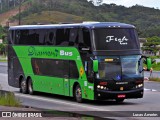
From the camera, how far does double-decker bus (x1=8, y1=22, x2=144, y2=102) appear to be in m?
23.3

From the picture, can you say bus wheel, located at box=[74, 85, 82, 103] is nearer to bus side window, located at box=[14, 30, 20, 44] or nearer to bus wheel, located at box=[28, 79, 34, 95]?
bus wheel, located at box=[28, 79, 34, 95]

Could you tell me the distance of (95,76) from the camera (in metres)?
23.2

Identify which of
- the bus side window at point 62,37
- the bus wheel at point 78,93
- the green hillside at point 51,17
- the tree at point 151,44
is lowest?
the tree at point 151,44

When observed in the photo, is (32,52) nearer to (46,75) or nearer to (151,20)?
(46,75)

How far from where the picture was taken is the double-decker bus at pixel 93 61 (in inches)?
916

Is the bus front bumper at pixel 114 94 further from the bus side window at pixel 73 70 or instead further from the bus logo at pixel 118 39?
the bus logo at pixel 118 39

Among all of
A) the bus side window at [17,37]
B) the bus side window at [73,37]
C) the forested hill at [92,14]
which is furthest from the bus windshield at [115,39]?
the forested hill at [92,14]

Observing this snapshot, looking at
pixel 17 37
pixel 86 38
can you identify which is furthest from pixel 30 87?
pixel 86 38

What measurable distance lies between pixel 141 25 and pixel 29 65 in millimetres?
131476

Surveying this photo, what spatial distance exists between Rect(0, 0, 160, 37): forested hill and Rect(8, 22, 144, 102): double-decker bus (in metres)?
116

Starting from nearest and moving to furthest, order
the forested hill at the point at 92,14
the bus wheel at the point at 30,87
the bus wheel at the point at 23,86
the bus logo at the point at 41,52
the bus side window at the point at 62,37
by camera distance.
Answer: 1. the bus side window at the point at 62,37
2. the bus logo at the point at 41,52
3. the bus wheel at the point at 30,87
4. the bus wheel at the point at 23,86
5. the forested hill at the point at 92,14

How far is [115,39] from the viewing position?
23859 millimetres

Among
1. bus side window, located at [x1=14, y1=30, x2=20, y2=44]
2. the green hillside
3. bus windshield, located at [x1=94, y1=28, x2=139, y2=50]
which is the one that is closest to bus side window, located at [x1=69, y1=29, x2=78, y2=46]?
bus windshield, located at [x1=94, y1=28, x2=139, y2=50]

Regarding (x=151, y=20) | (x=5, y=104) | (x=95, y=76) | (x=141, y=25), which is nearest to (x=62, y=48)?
(x=95, y=76)
